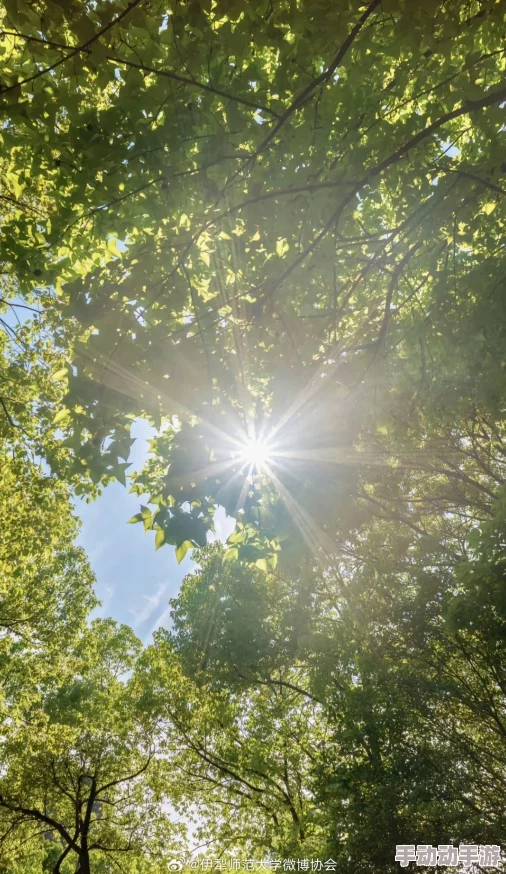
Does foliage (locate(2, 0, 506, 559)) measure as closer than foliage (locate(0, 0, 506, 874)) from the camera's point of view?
Answer: Yes

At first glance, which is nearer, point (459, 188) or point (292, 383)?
point (459, 188)

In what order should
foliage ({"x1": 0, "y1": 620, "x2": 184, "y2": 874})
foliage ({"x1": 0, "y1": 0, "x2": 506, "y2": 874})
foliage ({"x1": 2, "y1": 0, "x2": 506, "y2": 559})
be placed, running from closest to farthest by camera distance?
foliage ({"x1": 2, "y1": 0, "x2": 506, "y2": 559}) → foliage ({"x1": 0, "y1": 0, "x2": 506, "y2": 874}) → foliage ({"x1": 0, "y1": 620, "x2": 184, "y2": 874})

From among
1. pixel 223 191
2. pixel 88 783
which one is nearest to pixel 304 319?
pixel 223 191

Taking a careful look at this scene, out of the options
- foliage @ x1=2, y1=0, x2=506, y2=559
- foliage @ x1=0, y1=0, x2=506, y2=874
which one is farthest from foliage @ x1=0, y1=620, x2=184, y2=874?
foliage @ x1=2, y1=0, x2=506, y2=559

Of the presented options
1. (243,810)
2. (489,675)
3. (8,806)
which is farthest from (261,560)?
(8,806)

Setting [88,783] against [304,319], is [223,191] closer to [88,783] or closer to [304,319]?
[304,319]

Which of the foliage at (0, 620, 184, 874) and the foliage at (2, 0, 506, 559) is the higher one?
the foliage at (2, 0, 506, 559)

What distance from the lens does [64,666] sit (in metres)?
13.4

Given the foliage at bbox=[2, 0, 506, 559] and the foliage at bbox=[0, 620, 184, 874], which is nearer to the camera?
the foliage at bbox=[2, 0, 506, 559]

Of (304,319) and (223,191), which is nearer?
(223,191)

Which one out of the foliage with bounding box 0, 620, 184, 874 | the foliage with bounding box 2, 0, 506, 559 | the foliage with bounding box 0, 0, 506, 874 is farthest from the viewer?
the foliage with bounding box 0, 620, 184, 874

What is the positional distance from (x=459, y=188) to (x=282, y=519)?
3342 millimetres

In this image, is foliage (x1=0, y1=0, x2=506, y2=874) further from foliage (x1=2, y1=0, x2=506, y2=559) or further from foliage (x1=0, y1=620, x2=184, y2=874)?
foliage (x1=0, y1=620, x2=184, y2=874)

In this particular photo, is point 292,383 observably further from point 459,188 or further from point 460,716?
point 460,716
